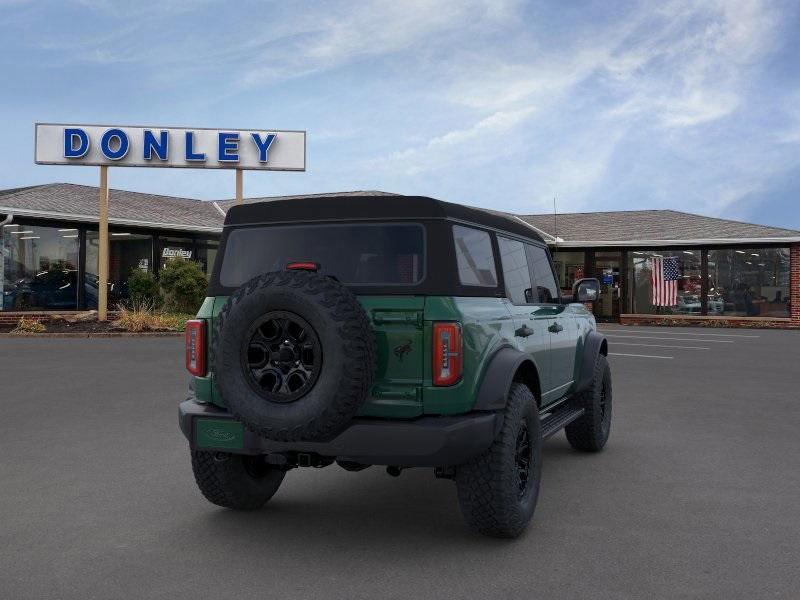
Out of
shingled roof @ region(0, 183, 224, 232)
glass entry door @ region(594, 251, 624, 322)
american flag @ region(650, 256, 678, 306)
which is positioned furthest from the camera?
glass entry door @ region(594, 251, 624, 322)

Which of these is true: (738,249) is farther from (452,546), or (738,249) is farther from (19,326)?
(452,546)

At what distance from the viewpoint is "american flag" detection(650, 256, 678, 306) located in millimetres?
29984

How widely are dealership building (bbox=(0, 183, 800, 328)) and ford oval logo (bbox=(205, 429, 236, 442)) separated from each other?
21.3 meters

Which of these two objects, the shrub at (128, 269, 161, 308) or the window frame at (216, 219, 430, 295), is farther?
the shrub at (128, 269, 161, 308)

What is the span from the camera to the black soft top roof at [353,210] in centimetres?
458

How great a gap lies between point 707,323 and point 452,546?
27.0 metres

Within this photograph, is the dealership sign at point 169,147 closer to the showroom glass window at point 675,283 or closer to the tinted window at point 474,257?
the showroom glass window at point 675,283

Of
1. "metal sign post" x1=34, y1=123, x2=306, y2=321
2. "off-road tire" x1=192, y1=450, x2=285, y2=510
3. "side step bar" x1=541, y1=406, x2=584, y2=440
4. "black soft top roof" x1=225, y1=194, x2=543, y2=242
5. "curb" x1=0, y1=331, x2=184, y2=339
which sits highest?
"metal sign post" x1=34, y1=123, x2=306, y2=321

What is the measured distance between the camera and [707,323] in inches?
1146

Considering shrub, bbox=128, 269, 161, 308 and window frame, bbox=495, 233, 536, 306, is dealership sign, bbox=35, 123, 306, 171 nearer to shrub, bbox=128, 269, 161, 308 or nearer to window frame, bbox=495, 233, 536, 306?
shrub, bbox=128, 269, 161, 308

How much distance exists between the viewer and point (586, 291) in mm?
6898

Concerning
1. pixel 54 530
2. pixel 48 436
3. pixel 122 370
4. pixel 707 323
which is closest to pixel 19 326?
pixel 122 370

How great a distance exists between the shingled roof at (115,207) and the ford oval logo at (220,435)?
71.3ft

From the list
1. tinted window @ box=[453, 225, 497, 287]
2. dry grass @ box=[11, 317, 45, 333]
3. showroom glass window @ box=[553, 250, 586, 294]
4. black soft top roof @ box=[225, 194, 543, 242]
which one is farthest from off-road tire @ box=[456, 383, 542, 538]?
showroom glass window @ box=[553, 250, 586, 294]
